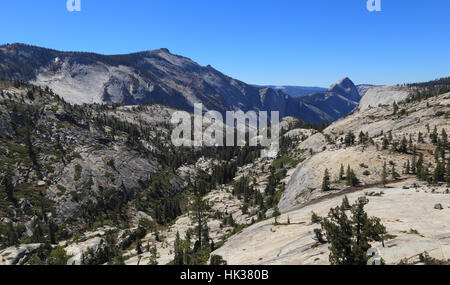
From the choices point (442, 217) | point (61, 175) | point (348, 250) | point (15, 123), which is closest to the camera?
point (348, 250)

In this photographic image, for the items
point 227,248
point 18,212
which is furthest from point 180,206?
point 227,248

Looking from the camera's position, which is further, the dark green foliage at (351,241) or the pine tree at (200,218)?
the pine tree at (200,218)

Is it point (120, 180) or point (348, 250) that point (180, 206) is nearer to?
point (120, 180)

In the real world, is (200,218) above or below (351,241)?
below

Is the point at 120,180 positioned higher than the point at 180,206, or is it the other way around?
the point at 120,180

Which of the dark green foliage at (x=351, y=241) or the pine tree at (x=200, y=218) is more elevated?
the dark green foliage at (x=351, y=241)

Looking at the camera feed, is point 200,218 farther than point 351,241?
Yes

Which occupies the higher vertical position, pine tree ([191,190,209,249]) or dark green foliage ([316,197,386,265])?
dark green foliage ([316,197,386,265])

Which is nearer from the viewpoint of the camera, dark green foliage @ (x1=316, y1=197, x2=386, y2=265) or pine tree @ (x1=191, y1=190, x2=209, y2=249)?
dark green foliage @ (x1=316, y1=197, x2=386, y2=265)

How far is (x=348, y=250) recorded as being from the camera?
2541cm

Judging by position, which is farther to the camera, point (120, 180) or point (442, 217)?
point (120, 180)

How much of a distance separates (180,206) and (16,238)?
259 ft
